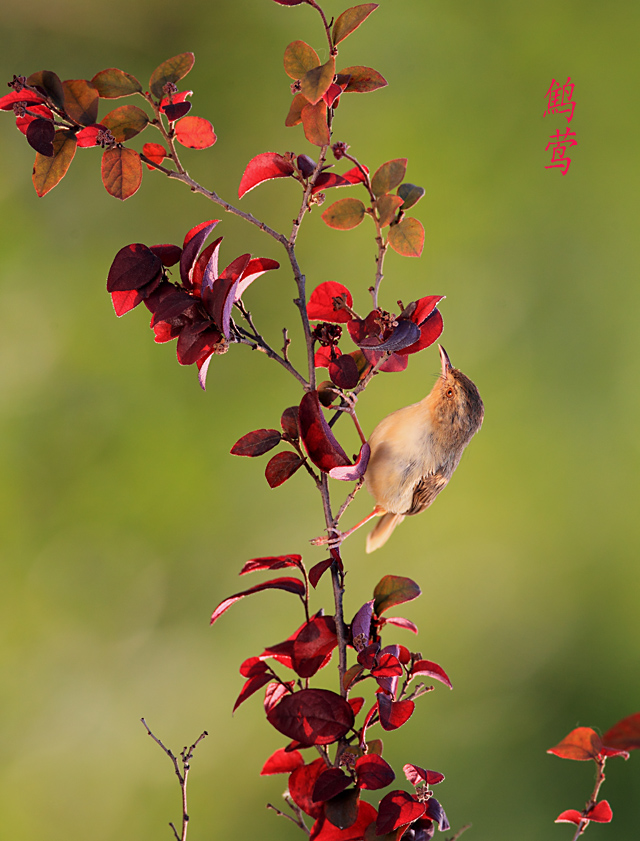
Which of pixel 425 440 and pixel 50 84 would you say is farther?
pixel 425 440

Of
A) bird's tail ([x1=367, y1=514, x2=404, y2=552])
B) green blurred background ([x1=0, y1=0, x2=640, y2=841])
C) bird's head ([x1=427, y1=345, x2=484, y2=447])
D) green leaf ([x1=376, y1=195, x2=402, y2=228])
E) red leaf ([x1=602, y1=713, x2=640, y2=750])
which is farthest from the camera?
green blurred background ([x1=0, y1=0, x2=640, y2=841])

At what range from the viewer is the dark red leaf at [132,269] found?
0.58m

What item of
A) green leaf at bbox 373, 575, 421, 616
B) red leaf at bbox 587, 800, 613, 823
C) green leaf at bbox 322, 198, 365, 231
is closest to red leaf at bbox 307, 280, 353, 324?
green leaf at bbox 322, 198, 365, 231

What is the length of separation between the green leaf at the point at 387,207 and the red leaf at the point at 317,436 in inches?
7.8

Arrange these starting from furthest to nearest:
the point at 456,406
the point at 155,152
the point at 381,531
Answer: the point at 381,531
the point at 456,406
the point at 155,152

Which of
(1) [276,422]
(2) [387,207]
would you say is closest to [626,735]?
(2) [387,207]

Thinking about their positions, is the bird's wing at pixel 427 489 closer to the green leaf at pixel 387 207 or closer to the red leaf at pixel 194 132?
the green leaf at pixel 387 207

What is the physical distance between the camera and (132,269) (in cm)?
59

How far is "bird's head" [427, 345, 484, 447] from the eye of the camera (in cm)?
96

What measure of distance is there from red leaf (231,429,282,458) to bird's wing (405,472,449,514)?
0.39 metres

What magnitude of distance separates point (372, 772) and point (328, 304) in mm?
457

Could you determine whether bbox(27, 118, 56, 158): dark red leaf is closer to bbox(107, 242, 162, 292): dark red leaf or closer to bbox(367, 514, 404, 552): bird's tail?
bbox(107, 242, 162, 292): dark red leaf

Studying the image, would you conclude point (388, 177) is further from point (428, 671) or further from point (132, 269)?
point (428, 671)

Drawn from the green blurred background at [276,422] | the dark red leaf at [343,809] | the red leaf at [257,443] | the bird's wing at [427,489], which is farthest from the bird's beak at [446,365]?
the green blurred background at [276,422]
